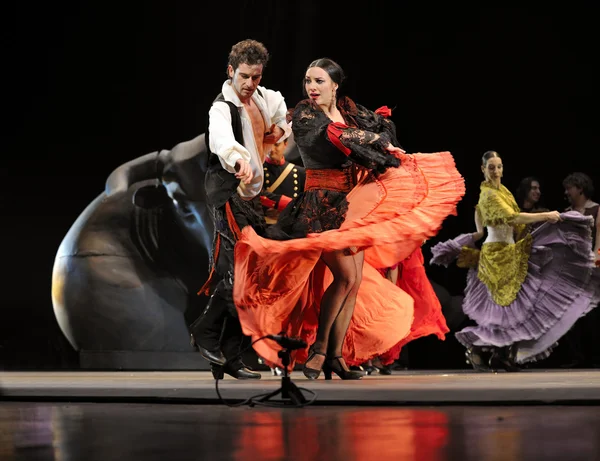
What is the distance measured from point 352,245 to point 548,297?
243cm

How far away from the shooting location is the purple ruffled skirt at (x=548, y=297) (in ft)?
19.9

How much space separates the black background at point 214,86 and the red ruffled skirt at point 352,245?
8.05ft

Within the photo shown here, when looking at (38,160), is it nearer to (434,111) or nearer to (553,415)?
(434,111)

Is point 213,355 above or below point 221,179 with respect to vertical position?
below

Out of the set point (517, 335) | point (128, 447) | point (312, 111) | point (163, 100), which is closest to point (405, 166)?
point (312, 111)

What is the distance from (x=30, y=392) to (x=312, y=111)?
5.22 feet

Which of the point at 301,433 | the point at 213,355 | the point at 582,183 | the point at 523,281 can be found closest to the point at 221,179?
the point at 213,355

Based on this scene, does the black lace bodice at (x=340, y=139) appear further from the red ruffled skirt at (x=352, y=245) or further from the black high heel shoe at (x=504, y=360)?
the black high heel shoe at (x=504, y=360)

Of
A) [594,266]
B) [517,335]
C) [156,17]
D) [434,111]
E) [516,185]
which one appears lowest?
[517,335]

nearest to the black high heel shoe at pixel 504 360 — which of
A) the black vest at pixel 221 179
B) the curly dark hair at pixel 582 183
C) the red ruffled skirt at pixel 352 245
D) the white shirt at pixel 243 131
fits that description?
the curly dark hair at pixel 582 183

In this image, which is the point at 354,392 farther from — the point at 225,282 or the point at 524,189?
the point at 524,189

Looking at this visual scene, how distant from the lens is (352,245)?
4047mm

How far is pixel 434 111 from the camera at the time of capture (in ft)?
23.5

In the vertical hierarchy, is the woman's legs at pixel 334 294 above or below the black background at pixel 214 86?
below
